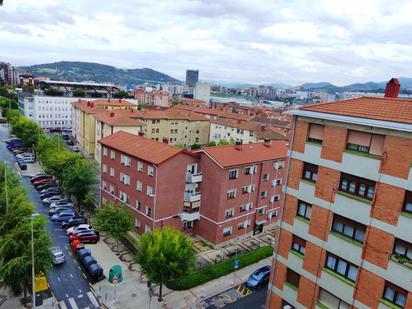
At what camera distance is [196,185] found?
40.0m

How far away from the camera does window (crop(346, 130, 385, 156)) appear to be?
17125 mm

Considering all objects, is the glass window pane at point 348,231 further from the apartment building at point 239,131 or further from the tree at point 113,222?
the apartment building at point 239,131

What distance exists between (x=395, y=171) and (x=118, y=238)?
30138 mm

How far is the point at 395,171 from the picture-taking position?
16438 mm

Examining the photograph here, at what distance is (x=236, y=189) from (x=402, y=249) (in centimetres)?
2396

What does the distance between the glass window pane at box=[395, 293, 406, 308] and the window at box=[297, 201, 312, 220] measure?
19.8 ft

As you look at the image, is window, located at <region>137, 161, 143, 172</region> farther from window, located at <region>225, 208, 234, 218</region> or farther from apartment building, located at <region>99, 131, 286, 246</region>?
window, located at <region>225, 208, 234, 218</region>

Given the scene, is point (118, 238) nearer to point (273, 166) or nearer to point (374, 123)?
point (273, 166)

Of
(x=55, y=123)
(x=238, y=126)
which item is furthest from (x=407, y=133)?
(x=55, y=123)

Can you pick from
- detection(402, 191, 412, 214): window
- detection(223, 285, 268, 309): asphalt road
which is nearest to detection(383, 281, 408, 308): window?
detection(402, 191, 412, 214): window

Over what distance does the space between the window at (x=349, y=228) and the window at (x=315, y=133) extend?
14.9 ft

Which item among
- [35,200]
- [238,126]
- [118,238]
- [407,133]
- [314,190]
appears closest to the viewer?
[407,133]

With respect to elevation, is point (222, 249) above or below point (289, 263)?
below

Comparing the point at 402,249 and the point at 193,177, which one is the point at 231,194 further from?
the point at 402,249
